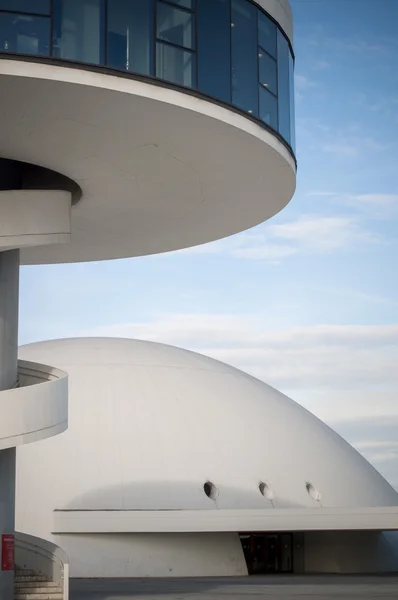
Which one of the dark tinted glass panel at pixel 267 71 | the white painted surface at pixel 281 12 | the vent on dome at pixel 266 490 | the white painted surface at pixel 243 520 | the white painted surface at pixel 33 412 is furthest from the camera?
the vent on dome at pixel 266 490

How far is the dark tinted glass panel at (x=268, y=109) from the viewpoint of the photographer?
84.5 ft

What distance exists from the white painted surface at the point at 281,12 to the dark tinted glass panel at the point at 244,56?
1.42 ft

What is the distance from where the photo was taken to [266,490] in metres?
43.0

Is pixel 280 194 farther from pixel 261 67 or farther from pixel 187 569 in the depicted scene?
pixel 187 569

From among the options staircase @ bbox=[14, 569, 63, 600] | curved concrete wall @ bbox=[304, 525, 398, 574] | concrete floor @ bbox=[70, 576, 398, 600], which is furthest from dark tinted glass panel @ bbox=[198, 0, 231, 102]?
curved concrete wall @ bbox=[304, 525, 398, 574]

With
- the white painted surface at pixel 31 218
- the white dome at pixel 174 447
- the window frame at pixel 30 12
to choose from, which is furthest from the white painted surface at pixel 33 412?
the white dome at pixel 174 447

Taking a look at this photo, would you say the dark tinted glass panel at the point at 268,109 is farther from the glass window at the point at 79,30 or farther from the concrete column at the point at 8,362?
the concrete column at the point at 8,362

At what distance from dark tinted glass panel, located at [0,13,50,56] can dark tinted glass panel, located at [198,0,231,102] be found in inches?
139

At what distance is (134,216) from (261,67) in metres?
6.27

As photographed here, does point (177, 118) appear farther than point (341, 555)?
No

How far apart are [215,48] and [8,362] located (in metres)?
8.89

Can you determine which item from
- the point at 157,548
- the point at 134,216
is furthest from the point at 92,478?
the point at 134,216

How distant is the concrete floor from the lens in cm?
2898

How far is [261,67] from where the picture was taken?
26078 millimetres
